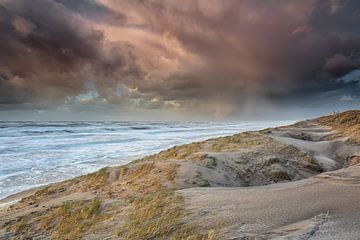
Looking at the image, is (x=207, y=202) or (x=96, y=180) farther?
(x=96, y=180)

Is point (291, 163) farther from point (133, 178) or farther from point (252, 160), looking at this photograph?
point (133, 178)

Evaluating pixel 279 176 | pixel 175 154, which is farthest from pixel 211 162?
pixel 175 154

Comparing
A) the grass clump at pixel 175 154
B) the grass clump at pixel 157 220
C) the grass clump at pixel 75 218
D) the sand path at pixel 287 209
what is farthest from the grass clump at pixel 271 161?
the grass clump at pixel 75 218

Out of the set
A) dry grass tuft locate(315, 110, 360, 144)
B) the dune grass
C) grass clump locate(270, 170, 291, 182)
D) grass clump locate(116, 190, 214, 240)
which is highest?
dry grass tuft locate(315, 110, 360, 144)

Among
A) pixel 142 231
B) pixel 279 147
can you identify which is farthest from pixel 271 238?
pixel 279 147

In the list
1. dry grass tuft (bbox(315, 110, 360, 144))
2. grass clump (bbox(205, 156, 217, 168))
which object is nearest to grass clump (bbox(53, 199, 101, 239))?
grass clump (bbox(205, 156, 217, 168))

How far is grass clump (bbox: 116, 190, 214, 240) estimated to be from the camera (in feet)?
11.5

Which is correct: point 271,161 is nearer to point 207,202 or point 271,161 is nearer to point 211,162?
point 211,162

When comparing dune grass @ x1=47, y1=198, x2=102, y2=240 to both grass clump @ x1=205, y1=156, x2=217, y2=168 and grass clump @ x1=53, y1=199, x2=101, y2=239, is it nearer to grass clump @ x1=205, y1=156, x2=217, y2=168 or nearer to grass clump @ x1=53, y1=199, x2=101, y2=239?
grass clump @ x1=53, y1=199, x2=101, y2=239

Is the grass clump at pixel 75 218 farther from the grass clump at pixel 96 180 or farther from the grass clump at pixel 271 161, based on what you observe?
the grass clump at pixel 271 161

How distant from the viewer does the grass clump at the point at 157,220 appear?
351cm

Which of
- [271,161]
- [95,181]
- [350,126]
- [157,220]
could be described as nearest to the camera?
[157,220]

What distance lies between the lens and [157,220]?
3.89 m

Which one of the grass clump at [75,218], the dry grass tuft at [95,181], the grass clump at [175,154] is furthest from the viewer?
the grass clump at [175,154]
